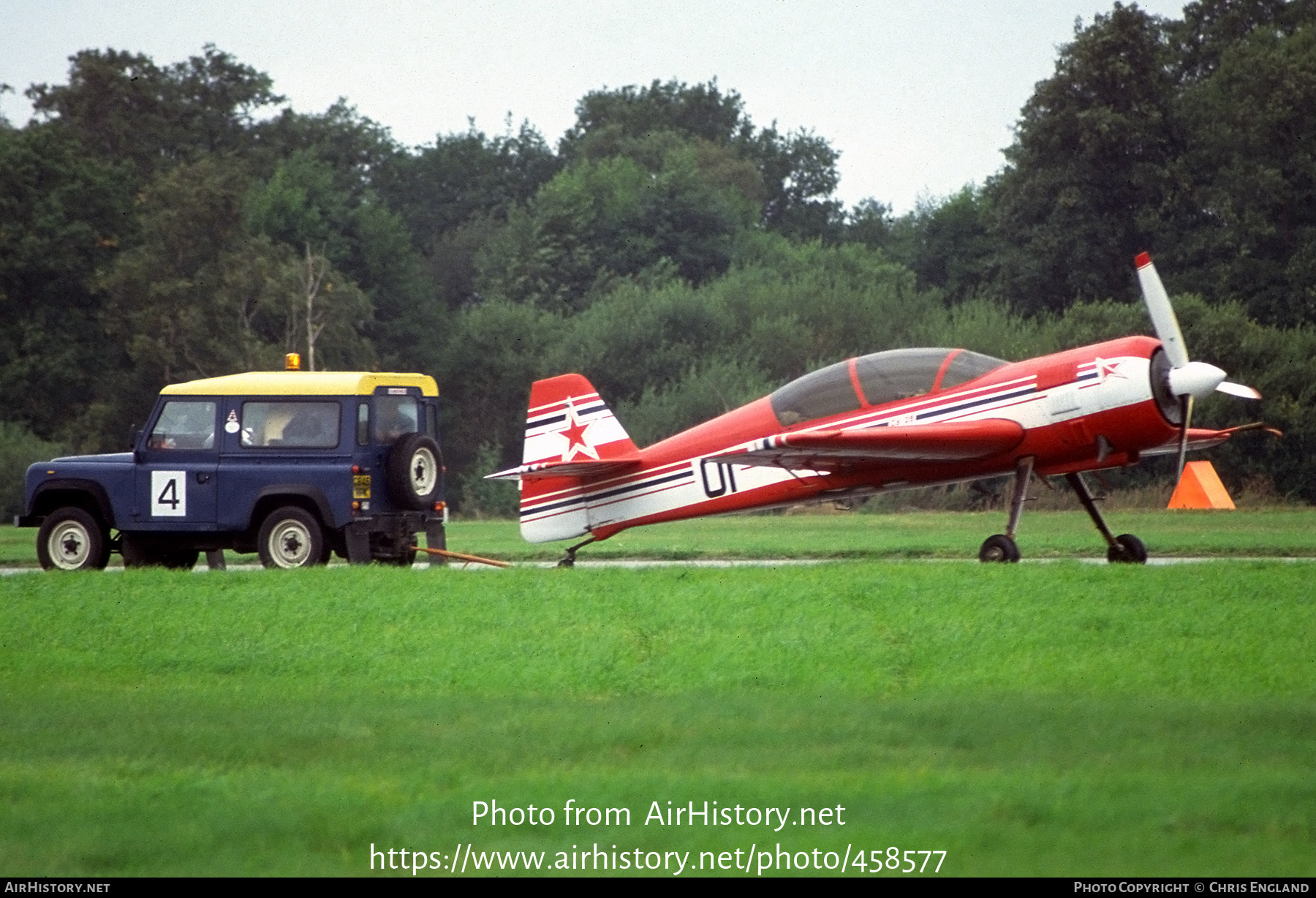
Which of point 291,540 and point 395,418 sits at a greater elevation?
point 395,418

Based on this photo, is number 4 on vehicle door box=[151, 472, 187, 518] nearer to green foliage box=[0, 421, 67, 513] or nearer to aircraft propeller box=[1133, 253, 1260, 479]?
aircraft propeller box=[1133, 253, 1260, 479]

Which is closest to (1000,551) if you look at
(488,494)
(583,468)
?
(583,468)

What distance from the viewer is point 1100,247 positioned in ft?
161

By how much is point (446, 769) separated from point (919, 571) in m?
6.68

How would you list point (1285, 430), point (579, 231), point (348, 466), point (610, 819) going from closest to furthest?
point (610, 819)
point (348, 466)
point (1285, 430)
point (579, 231)

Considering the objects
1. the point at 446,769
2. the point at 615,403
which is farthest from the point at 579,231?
the point at 446,769

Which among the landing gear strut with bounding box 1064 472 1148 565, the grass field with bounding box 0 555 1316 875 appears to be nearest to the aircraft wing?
the landing gear strut with bounding box 1064 472 1148 565

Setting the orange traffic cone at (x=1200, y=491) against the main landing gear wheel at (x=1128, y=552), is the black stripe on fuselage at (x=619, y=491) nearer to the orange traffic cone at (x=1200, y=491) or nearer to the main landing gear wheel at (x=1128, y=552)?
the main landing gear wheel at (x=1128, y=552)

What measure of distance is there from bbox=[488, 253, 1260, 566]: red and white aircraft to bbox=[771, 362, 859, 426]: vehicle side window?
0.02 meters

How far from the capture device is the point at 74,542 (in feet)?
51.8

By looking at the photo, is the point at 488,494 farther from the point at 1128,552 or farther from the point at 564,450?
the point at 1128,552

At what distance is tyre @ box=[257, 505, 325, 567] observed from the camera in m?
15.0

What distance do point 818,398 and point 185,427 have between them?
604 centimetres

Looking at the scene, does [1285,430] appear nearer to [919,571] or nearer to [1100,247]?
[1100,247]
